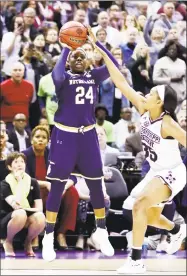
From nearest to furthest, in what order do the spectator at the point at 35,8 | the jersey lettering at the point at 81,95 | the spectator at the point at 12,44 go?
the jersey lettering at the point at 81,95 < the spectator at the point at 12,44 < the spectator at the point at 35,8

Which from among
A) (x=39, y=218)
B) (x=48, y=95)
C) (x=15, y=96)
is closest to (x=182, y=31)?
(x=48, y=95)

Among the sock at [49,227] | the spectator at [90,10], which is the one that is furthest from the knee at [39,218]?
the spectator at [90,10]

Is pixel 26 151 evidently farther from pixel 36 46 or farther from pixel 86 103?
pixel 36 46

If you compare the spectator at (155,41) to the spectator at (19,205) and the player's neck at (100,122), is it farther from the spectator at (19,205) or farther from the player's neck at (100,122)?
the spectator at (19,205)

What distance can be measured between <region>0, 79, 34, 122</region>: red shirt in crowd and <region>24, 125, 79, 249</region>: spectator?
4.76ft

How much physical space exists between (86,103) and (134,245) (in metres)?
1.55

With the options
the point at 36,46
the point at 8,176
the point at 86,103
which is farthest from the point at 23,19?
the point at 86,103

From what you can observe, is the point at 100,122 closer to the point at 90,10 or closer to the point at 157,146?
the point at 157,146

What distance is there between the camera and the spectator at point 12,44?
13984mm

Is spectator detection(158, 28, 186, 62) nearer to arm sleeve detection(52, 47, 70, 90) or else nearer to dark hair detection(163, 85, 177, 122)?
dark hair detection(163, 85, 177, 122)

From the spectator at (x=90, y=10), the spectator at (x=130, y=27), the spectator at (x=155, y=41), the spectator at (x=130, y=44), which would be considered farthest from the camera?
the spectator at (x=90, y=10)

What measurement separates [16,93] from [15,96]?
7 centimetres

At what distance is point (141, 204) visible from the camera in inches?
397

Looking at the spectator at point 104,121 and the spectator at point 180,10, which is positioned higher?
the spectator at point 180,10
